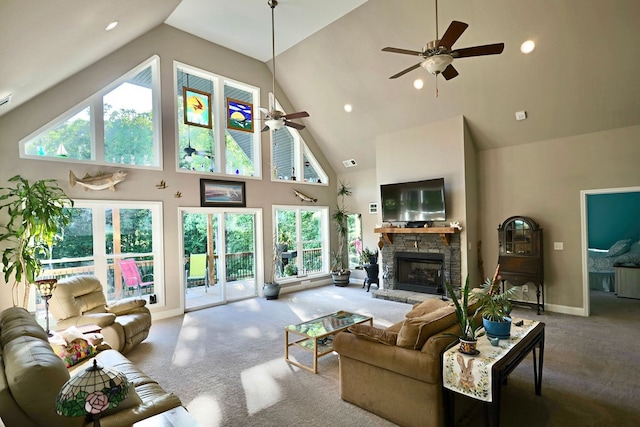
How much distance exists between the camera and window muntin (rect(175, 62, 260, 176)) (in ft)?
22.0

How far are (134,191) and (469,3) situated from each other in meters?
6.10

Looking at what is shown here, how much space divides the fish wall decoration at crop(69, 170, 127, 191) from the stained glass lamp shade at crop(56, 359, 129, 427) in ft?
15.7

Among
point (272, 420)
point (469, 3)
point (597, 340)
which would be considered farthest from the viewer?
point (469, 3)

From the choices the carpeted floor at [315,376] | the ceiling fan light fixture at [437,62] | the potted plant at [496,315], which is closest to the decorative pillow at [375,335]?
the carpeted floor at [315,376]

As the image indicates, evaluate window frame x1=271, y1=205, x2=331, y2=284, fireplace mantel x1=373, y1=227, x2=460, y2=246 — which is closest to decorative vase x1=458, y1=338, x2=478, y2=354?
fireplace mantel x1=373, y1=227, x2=460, y2=246

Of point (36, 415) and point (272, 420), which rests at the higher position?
point (36, 415)

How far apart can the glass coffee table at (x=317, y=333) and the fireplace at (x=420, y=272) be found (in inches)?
116

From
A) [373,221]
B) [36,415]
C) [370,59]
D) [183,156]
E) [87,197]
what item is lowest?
[36,415]

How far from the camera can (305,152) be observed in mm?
8961

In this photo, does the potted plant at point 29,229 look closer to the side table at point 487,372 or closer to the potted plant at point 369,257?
the side table at point 487,372

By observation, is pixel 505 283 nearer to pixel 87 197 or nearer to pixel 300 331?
pixel 300 331

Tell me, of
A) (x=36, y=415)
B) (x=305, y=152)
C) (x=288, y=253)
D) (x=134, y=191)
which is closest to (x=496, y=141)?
(x=305, y=152)

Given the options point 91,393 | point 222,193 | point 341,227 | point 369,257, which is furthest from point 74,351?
point 341,227

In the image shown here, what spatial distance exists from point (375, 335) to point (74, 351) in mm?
2756
